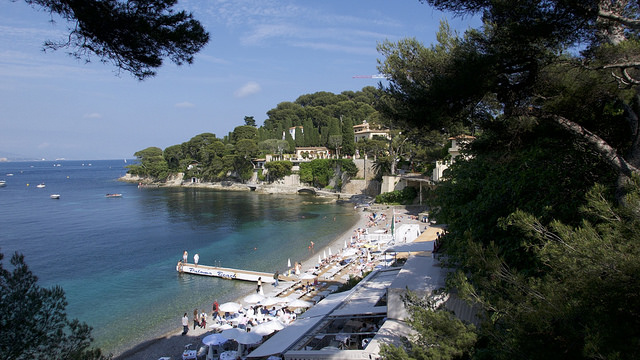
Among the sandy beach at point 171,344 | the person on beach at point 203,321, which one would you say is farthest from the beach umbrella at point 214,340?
the person on beach at point 203,321

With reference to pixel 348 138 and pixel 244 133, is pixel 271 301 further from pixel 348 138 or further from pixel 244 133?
pixel 244 133

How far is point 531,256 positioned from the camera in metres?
4.72

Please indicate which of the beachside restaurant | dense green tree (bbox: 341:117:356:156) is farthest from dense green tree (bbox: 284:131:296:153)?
the beachside restaurant

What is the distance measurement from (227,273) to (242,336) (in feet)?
22.6

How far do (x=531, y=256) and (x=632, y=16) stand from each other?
3.00 meters

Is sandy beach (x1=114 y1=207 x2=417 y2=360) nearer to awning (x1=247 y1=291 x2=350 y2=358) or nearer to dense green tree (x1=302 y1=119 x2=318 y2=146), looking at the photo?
awning (x1=247 y1=291 x2=350 y2=358)

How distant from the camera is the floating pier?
15570mm

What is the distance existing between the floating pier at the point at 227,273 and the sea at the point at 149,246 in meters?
0.36

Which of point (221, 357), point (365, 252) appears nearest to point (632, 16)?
point (221, 357)

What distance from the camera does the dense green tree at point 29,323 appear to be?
3.50 meters

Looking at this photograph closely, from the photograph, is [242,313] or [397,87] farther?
[242,313]

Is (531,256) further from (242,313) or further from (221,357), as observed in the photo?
(242,313)

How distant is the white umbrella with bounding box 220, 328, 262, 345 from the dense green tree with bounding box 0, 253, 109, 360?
5.83m

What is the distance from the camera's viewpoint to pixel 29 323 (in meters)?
3.66
